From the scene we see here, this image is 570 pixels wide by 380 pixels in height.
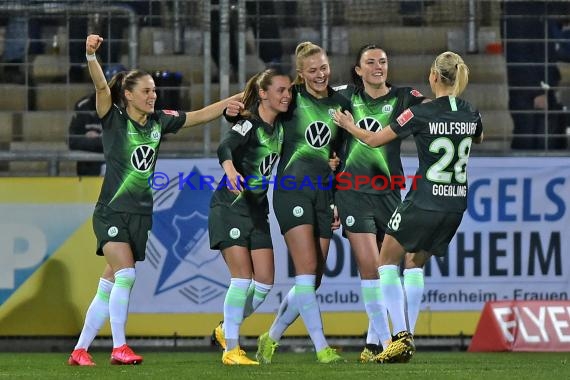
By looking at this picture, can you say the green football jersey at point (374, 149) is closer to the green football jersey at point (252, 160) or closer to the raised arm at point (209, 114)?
the green football jersey at point (252, 160)

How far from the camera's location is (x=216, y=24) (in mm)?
12719

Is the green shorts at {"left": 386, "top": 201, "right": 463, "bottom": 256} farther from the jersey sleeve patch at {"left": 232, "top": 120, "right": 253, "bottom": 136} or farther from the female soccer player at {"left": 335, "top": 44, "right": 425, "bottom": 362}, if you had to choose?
the jersey sleeve patch at {"left": 232, "top": 120, "right": 253, "bottom": 136}

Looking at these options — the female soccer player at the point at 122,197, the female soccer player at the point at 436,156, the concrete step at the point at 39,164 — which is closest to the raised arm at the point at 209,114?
the female soccer player at the point at 122,197

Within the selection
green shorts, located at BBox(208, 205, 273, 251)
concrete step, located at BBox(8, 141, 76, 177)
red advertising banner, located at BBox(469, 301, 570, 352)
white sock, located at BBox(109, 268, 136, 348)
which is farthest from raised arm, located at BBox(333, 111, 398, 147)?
concrete step, located at BBox(8, 141, 76, 177)

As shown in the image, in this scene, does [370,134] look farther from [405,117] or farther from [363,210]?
[363,210]

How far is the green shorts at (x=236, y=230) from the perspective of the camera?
988cm

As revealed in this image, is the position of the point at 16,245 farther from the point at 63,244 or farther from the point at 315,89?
the point at 315,89

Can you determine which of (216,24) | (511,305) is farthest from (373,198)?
(216,24)

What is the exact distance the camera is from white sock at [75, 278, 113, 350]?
32.9 feet

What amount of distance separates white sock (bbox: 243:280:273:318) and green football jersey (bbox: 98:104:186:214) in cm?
86

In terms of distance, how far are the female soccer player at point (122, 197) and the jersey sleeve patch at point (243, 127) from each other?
11 centimetres

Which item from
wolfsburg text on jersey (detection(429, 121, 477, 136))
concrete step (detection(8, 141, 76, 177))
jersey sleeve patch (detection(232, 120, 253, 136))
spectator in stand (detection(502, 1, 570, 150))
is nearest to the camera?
wolfsburg text on jersey (detection(429, 121, 477, 136))

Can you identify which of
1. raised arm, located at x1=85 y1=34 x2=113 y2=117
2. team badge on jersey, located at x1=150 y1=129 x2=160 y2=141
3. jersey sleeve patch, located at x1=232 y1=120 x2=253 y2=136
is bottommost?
team badge on jersey, located at x1=150 y1=129 x2=160 y2=141

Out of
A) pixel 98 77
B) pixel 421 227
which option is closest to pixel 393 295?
pixel 421 227
